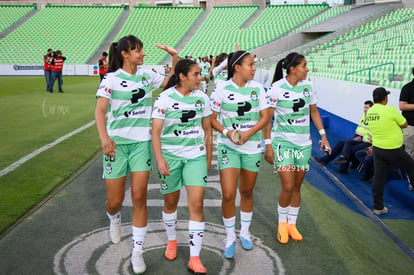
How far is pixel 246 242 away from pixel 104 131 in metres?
1.82

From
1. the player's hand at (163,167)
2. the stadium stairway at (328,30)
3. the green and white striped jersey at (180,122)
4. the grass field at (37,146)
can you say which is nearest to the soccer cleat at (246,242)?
the green and white striped jersey at (180,122)

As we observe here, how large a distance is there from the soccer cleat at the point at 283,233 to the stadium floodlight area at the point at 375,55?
24.7 ft

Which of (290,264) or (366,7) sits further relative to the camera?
(366,7)

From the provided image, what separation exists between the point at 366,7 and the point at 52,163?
117 ft

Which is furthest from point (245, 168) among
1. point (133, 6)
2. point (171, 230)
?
point (133, 6)

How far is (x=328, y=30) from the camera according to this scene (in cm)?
3622

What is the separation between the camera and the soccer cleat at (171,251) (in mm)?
4457

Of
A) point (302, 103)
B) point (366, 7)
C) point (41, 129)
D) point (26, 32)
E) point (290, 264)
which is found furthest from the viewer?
point (26, 32)

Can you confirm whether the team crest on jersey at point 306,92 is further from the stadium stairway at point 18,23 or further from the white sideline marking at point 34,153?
the stadium stairway at point 18,23

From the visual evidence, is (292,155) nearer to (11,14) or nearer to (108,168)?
(108,168)

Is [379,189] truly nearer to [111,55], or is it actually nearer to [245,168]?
[245,168]

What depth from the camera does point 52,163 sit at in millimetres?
8344

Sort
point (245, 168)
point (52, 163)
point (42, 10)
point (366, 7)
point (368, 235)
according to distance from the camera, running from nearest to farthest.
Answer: point (245, 168)
point (368, 235)
point (52, 163)
point (366, 7)
point (42, 10)

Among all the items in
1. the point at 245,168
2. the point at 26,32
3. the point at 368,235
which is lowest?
the point at 368,235
